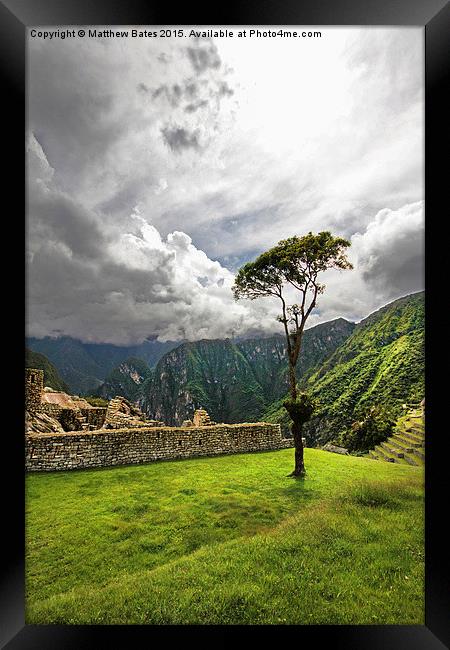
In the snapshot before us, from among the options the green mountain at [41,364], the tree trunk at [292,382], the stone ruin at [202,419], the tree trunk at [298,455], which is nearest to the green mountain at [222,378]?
the stone ruin at [202,419]

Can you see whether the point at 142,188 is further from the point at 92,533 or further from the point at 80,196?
the point at 92,533

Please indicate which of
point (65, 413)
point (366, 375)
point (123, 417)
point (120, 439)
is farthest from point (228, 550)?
point (366, 375)

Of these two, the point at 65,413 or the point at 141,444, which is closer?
the point at 141,444

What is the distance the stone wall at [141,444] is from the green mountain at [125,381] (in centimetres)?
171

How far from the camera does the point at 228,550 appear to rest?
334cm

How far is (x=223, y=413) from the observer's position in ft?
27.1

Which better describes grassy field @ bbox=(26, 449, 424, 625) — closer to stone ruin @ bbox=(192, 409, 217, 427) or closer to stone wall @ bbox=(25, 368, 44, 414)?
stone ruin @ bbox=(192, 409, 217, 427)

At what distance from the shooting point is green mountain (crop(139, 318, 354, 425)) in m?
7.43

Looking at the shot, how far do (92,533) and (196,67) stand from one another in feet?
23.1

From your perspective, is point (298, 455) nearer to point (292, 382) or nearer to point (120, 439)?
point (292, 382)
